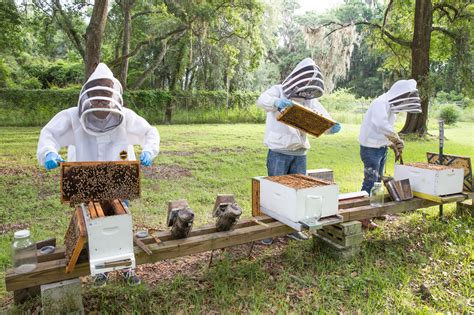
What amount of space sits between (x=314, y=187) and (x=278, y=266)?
3.55ft

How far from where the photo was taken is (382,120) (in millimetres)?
4559

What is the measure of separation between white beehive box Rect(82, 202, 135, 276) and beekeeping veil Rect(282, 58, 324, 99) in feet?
7.24

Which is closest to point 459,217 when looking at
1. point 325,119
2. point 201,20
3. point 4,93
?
point 325,119

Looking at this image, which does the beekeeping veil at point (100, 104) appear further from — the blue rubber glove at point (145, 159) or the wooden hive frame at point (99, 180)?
the wooden hive frame at point (99, 180)

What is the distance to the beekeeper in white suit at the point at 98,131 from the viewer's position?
267 centimetres

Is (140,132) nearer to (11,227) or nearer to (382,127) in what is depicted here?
(11,227)

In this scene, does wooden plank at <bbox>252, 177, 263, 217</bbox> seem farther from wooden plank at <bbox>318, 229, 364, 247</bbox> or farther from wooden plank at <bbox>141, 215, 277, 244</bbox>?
wooden plank at <bbox>318, 229, 364, 247</bbox>

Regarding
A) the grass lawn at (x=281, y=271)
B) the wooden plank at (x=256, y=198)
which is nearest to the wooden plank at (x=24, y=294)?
the grass lawn at (x=281, y=271)

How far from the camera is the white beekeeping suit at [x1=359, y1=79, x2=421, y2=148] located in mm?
4559

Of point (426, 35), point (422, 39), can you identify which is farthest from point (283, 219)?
point (426, 35)

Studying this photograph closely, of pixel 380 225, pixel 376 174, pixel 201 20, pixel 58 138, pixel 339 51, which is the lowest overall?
pixel 380 225

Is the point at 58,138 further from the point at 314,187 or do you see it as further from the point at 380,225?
the point at 380,225

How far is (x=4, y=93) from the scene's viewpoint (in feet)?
52.4

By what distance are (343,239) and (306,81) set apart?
166 cm
